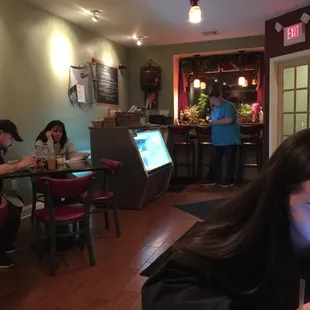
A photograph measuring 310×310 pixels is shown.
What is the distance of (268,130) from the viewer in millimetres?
6156

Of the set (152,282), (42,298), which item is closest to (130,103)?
(42,298)

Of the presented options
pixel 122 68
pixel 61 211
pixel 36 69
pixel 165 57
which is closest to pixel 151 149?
pixel 36 69

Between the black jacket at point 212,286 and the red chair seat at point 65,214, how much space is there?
2297mm

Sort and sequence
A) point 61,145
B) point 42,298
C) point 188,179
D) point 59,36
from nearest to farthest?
point 42,298 → point 61,145 → point 59,36 → point 188,179

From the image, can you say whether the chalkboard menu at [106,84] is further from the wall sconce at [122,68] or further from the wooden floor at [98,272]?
the wooden floor at [98,272]

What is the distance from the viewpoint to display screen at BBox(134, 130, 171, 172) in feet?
16.0

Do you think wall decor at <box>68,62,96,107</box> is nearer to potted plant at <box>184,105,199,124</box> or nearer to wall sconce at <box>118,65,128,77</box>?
wall sconce at <box>118,65,128,77</box>

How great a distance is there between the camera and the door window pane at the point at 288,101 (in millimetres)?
5938

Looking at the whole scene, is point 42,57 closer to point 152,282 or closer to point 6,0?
point 6,0

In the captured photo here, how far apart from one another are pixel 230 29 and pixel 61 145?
3.85 meters

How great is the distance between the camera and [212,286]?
67 cm

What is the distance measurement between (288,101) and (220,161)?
1509mm

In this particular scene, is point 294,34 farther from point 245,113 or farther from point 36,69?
point 36,69

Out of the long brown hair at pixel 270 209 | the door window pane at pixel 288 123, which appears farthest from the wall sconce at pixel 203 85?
the long brown hair at pixel 270 209
